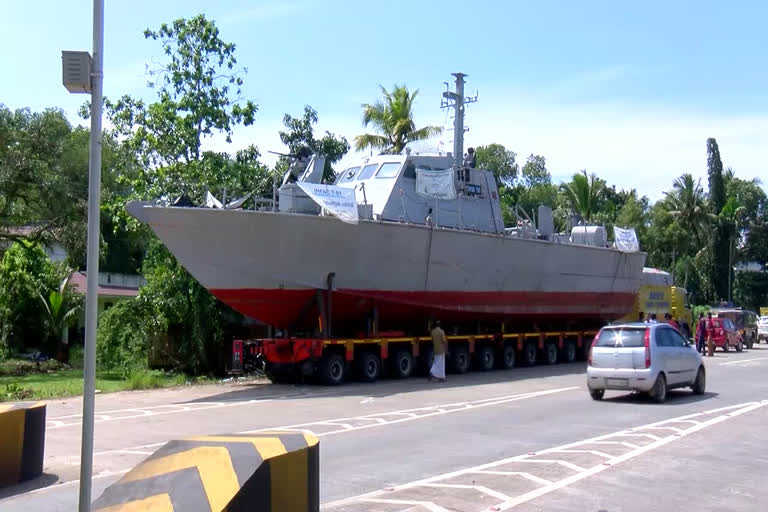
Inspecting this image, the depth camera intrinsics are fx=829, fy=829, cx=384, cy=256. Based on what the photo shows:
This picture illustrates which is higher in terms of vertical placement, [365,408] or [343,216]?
[343,216]

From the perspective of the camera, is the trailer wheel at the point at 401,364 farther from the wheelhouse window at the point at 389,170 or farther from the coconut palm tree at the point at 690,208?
the coconut palm tree at the point at 690,208

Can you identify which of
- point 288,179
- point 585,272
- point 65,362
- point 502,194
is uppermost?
point 502,194

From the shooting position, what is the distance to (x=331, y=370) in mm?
18891

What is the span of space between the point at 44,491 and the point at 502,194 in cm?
5840

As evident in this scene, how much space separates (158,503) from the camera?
486cm

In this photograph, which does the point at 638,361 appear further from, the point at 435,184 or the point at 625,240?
the point at 625,240

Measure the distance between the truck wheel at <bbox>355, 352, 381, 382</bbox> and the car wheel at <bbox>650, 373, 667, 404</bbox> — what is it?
6.86 m

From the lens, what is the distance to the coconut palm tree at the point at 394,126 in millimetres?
37844

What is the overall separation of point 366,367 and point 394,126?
20372 mm

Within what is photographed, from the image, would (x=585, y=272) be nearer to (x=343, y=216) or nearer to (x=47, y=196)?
(x=343, y=216)

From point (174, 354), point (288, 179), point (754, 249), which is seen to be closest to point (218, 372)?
point (174, 354)

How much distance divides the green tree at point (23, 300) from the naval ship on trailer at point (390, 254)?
12.2 meters

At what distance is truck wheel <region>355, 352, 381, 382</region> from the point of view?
19562 mm

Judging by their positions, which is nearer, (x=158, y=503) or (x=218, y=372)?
(x=158, y=503)
